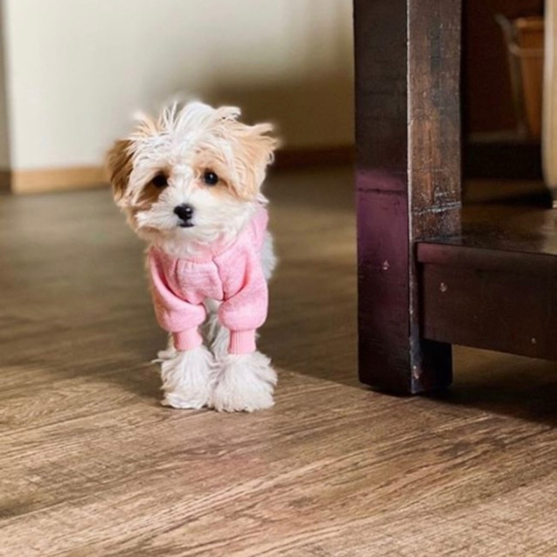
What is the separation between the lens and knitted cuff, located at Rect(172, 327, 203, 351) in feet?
4.63

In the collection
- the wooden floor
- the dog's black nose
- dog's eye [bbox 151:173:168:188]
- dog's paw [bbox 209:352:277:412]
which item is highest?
dog's eye [bbox 151:173:168:188]

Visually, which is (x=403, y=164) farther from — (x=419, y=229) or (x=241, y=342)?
(x=241, y=342)

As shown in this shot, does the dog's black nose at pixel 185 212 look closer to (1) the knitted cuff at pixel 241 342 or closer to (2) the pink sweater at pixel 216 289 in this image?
(2) the pink sweater at pixel 216 289

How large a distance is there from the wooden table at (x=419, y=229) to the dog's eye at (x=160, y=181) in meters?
0.25

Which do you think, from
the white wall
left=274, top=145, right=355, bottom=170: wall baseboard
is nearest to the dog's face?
the white wall

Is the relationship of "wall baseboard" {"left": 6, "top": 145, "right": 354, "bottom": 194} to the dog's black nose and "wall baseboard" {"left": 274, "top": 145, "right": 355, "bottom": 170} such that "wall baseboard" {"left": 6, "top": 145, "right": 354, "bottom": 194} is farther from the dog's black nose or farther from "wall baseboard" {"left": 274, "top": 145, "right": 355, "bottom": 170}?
the dog's black nose

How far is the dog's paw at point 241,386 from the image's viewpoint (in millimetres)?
1381

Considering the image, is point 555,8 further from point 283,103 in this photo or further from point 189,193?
point 283,103

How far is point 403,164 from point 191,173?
259mm

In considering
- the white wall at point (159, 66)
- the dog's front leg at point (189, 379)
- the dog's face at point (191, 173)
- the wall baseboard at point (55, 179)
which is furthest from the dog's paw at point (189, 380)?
the white wall at point (159, 66)

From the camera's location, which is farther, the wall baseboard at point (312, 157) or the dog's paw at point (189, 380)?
the wall baseboard at point (312, 157)

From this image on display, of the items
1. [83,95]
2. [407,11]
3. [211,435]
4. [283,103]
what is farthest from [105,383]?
[283,103]

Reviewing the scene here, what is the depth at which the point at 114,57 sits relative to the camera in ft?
15.1

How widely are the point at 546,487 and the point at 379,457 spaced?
19cm
